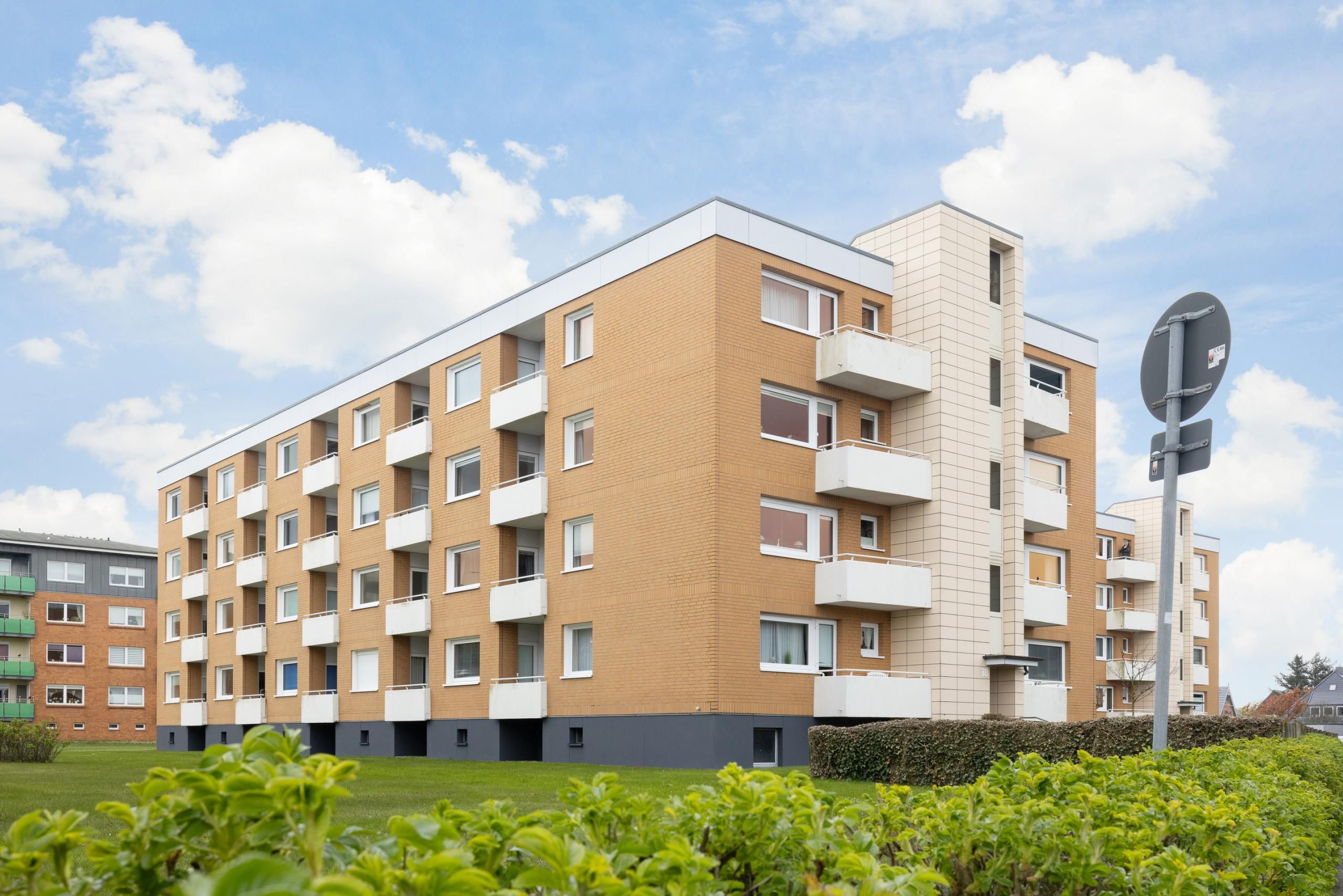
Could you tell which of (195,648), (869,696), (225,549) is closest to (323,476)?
(225,549)

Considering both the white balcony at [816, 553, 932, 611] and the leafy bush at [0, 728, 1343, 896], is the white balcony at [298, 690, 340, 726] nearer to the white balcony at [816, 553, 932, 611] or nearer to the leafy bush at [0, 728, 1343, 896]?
the white balcony at [816, 553, 932, 611]

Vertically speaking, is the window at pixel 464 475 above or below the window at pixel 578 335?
below

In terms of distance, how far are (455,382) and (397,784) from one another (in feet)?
61.2

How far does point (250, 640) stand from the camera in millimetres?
45656

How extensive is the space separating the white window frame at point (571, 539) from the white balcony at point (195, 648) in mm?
25838

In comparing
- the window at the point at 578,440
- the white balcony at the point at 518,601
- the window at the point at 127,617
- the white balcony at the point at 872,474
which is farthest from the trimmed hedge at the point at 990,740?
the window at the point at 127,617

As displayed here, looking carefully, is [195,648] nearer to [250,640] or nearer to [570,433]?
[250,640]

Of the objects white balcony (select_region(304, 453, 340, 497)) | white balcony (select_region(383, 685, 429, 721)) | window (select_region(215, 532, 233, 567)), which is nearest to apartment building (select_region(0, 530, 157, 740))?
window (select_region(215, 532, 233, 567))

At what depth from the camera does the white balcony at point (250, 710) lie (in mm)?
44438

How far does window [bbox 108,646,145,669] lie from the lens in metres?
74.4

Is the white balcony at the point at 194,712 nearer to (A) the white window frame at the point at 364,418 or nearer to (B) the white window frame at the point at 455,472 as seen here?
(A) the white window frame at the point at 364,418

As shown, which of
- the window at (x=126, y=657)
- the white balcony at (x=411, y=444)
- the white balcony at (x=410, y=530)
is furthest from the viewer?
the window at (x=126, y=657)

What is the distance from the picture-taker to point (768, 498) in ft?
90.1

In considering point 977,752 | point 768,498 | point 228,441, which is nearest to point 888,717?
point 768,498
